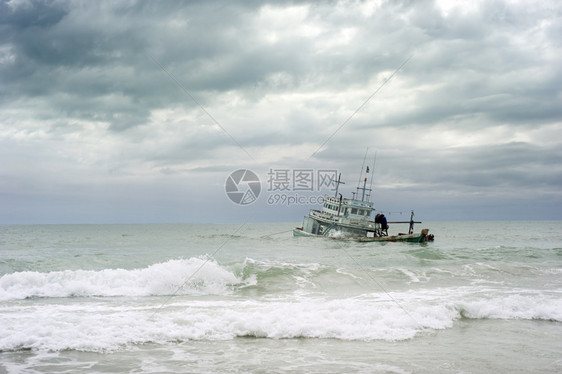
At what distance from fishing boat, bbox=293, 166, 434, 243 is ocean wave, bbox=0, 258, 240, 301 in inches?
1130

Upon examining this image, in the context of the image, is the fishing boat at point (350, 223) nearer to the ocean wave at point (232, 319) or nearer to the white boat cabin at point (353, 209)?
the white boat cabin at point (353, 209)

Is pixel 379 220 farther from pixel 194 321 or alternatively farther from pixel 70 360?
pixel 70 360

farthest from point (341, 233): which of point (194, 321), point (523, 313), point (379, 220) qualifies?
point (194, 321)

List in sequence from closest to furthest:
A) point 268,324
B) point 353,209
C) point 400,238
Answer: point 268,324, point 400,238, point 353,209

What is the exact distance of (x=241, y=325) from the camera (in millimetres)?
9609

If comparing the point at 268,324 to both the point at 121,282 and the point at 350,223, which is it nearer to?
the point at 121,282

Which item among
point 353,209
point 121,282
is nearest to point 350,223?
point 353,209

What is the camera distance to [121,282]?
15836 mm

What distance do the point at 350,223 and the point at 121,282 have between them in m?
32.0

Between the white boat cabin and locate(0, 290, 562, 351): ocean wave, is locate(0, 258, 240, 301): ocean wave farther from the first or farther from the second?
the white boat cabin

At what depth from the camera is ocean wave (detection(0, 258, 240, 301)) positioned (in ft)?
47.9

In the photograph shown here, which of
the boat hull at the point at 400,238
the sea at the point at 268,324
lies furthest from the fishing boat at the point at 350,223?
the sea at the point at 268,324

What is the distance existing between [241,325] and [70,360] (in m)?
3.61

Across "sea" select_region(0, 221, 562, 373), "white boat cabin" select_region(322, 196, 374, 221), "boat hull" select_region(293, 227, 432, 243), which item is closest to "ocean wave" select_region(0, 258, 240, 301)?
"sea" select_region(0, 221, 562, 373)
